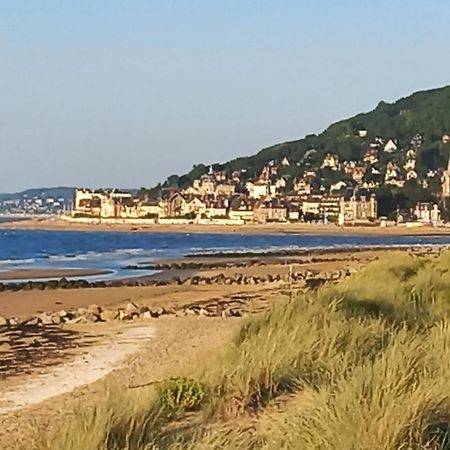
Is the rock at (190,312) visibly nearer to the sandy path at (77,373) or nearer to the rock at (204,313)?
the rock at (204,313)

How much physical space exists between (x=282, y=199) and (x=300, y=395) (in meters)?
152

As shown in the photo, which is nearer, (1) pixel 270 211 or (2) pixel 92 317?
(2) pixel 92 317

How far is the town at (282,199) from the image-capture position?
488ft

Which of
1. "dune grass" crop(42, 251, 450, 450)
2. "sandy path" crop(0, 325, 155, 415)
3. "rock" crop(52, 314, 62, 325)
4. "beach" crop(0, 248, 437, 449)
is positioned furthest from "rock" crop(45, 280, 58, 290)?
"dune grass" crop(42, 251, 450, 450)

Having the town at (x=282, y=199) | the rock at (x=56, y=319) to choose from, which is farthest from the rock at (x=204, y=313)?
the town at (x=282, y=199)

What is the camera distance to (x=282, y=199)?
159 m

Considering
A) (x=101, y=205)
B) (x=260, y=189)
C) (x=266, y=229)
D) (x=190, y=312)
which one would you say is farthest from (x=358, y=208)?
(x=190, y=312)

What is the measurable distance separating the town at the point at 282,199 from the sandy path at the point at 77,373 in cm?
12640

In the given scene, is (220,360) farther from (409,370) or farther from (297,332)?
(409,370)

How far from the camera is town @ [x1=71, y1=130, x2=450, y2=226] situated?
148625mm

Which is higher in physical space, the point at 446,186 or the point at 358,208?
the point at 446,186

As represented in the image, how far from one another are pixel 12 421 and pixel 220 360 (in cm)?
172

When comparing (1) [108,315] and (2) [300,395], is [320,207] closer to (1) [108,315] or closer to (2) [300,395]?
(1) [108,315]

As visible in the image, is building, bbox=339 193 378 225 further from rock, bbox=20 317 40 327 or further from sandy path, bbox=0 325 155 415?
sandy path, bbox=0 325 155 415
